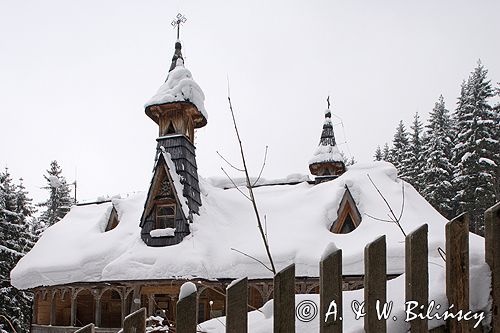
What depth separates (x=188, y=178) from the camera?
20.1m

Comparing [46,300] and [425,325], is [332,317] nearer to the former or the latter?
[425,325]

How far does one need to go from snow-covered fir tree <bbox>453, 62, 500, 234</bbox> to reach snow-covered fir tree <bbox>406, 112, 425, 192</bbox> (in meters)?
3.96

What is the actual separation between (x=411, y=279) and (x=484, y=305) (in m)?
0.33

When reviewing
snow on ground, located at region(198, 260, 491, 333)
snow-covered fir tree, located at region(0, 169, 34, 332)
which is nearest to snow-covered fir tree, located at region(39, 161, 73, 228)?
snow-covered fir tree, located at region(0, 169, 34, 332)

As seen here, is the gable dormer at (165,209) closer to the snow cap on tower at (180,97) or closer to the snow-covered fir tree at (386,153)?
the snow cap on tower at (180,97)

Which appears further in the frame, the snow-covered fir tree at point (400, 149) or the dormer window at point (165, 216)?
the snow-covered fir tree at point (400, 149)

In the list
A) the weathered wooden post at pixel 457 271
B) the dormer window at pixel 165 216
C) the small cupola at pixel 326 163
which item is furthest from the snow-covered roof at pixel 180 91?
the weathered wooden post at pixel 457 271

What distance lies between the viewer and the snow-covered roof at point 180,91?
67.2ft

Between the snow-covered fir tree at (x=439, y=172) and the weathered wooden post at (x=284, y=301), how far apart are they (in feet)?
114

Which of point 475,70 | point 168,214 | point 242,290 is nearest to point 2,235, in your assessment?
point 168,214

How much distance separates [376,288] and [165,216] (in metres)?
18.2

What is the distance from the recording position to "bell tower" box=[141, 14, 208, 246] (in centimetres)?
1914

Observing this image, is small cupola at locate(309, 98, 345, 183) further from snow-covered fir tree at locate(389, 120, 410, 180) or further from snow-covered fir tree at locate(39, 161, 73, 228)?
snow-covered fir tree at locate(39, 161, 73, 228)

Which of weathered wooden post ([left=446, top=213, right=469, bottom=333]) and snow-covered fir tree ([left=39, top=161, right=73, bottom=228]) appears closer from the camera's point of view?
weathered wooden post ([left=446, top=213, right=469, bottom=333])
